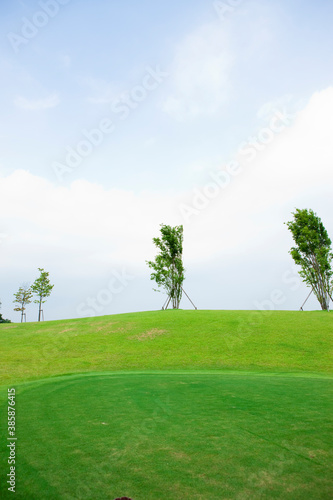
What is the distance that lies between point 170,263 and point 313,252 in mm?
18669

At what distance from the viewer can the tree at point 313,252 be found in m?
38.5

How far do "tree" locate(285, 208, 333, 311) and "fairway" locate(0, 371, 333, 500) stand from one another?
3380 centimetres

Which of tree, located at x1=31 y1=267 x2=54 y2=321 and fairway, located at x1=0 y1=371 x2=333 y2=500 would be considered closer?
fairway, located at x1=0 y1=371 x2=333 y2=500

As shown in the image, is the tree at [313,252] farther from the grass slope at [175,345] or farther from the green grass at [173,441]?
the green grass at [173,441]

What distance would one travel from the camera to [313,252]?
3959cm

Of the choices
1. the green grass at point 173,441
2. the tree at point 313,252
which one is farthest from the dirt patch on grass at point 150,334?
the tree at point 313,252

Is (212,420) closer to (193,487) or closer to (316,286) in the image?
(193,487)

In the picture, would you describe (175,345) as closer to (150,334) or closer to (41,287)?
(150,334)

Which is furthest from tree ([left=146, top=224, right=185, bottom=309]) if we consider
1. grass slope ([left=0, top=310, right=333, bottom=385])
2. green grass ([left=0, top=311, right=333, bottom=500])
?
green grass ([left=0, top=311, right=333, bottom=500])

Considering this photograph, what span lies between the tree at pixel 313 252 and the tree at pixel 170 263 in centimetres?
1500

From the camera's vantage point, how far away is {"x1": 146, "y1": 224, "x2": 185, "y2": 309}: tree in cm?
4188

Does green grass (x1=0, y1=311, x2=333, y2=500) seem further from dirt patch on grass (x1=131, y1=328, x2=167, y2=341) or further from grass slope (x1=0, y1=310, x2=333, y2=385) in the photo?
dirt patch on grass (x1=131, y1=328, x2=167, y2=341)

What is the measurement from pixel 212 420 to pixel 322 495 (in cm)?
296

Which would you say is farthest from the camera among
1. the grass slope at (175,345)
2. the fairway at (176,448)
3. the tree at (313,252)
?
the tree at (313,252)
